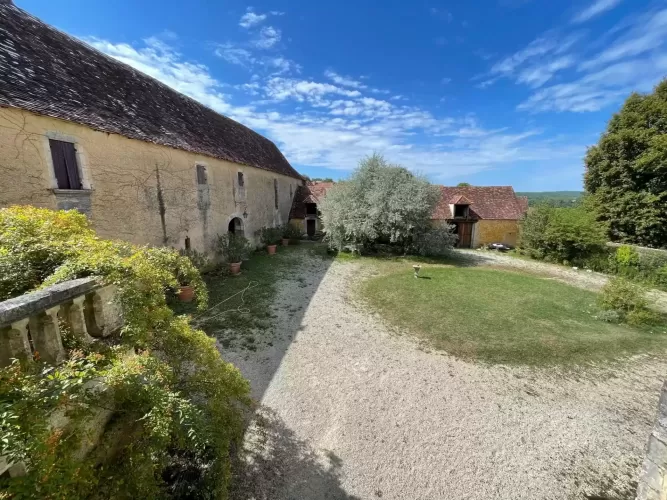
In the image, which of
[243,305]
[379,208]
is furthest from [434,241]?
[243,305]

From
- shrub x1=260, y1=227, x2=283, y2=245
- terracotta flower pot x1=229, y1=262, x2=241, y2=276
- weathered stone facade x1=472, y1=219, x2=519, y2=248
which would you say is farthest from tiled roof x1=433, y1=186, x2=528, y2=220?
A: terracotta flower pot x1=229, y1=262, x2=241, y2=276

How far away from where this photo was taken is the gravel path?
3.49 metres

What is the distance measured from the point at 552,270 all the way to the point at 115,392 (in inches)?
687

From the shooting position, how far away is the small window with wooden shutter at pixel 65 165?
6344mm

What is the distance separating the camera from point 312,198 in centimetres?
2233

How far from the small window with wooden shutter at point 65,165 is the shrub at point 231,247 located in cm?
550

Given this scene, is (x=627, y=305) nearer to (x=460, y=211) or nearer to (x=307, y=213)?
(x=460, y=211)

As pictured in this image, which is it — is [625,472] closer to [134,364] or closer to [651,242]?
[134,364]

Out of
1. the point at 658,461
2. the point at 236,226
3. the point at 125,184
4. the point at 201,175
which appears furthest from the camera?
the point at 236,226

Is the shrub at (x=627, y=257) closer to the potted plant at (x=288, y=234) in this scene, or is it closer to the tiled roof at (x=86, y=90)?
the potted plant at (x=288, y=234)

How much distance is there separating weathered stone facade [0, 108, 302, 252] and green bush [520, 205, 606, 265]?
17043 mm

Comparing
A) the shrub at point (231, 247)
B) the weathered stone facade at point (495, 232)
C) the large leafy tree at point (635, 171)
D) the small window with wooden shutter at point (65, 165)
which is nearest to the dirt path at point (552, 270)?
the weathered stone facade at point (495, 232)

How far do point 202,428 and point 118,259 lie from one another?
1563 mm

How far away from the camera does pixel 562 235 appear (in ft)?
48.3
